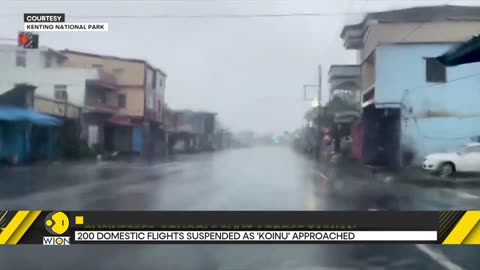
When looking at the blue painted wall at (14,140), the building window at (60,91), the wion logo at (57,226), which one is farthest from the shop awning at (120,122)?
the wion logo at (57,226)

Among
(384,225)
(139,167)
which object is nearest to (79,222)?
(139,167)

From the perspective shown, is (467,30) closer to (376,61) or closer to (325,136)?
(376,61)

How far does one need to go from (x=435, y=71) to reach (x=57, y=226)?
7.76ft

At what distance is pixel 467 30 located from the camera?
9.82 ft

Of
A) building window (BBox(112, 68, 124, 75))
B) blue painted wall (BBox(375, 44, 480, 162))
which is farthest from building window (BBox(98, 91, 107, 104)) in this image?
blue painted wall (BBox(375, 44, 480, 162))

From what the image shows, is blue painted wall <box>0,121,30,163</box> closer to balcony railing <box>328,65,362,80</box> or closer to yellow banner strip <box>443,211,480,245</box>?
balcony railing <box>328,65,362,80</box>

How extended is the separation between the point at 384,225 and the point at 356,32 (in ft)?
3.70

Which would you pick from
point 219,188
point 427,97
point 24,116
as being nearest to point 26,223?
point 24,116

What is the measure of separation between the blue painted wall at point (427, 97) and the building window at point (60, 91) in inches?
71.1

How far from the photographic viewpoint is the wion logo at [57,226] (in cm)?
317

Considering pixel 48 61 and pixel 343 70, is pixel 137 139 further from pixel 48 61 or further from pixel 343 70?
pixel 343 70

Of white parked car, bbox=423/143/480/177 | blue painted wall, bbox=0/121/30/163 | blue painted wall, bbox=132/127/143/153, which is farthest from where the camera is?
blue painted wall, bbox=132/127/143/153

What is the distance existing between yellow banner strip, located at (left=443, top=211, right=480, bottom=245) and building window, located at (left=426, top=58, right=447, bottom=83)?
79cm

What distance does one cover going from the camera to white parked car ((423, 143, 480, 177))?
117 inches
